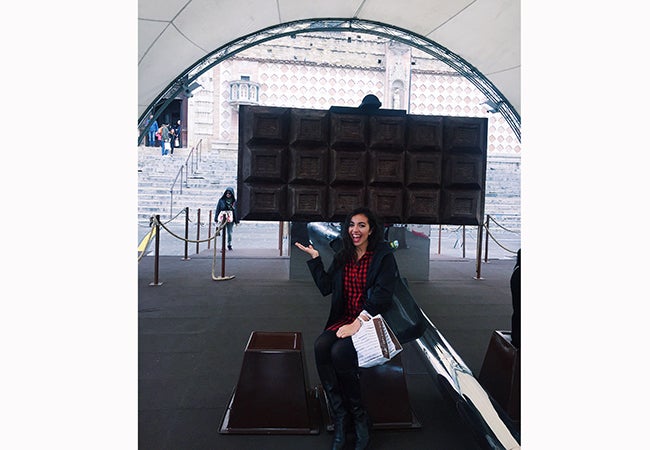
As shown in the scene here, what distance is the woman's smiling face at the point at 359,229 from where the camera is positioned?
98.2 inches

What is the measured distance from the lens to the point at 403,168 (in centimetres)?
343

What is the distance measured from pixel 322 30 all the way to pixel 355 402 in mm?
6066

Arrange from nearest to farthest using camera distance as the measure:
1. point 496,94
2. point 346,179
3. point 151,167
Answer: point 346,179
point 496,94
point 151,167

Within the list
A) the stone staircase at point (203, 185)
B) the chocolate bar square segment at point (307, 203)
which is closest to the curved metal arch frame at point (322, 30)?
the chocolate bar square segment at point (307, 203)

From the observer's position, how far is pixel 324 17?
245 inches

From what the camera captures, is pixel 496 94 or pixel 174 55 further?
pixel 496 94

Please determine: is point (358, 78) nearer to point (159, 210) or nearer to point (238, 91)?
point (238, 91)

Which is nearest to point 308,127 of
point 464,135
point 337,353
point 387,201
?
point 387,201

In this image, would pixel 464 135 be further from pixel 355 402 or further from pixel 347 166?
pixel 355 402

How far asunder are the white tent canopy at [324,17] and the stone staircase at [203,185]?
24.0ft

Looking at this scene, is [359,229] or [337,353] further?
[359,229]

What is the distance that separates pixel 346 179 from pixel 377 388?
170 centimetres

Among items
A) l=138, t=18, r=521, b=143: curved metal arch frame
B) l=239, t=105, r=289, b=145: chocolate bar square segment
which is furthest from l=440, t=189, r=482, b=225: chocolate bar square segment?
l=138, t=18, r=521, b=143: curved metal arch frame

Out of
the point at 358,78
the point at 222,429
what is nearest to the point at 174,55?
the point at 222,429
